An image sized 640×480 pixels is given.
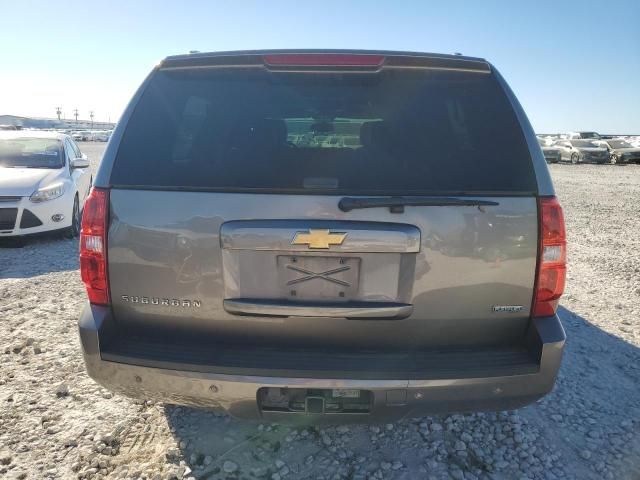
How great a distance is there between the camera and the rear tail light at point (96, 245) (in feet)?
6.71

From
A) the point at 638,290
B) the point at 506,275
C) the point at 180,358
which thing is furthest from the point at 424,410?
the point at 638,290

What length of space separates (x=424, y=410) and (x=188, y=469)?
1.25 m

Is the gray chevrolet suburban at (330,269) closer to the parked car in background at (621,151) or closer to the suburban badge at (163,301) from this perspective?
the suburban badge at (163,301)

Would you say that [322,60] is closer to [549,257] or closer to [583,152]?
[549,257]

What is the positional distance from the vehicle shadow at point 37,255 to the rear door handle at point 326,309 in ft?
15.2

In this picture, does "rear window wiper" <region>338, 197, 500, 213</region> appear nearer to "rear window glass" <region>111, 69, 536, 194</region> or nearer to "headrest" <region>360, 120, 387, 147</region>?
Answer: "rear window glass" <region>111, 69, 536, 194</region>

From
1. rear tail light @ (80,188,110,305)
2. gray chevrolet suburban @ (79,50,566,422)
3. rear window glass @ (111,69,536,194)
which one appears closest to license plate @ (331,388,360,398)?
gray chevrolet suburban @ (79,50,566,422)

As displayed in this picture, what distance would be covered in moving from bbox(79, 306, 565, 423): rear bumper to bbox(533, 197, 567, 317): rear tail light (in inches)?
3.6

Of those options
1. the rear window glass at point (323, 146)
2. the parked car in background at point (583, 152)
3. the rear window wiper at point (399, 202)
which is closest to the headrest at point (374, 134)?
the rear window glass at point (323, 146)

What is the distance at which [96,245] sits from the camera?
2.07m

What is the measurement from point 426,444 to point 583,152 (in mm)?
35891

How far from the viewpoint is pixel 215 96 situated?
2.27 m

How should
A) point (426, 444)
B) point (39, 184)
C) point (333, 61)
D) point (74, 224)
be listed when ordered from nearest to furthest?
point (333, 61) → point (426, 444) → point (39, 184) → point (74, 224)

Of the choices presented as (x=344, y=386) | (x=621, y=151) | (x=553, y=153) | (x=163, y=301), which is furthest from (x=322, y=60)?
(x=553, y=153)
